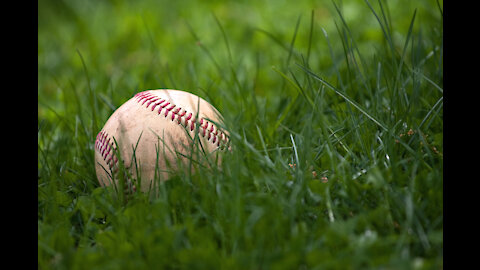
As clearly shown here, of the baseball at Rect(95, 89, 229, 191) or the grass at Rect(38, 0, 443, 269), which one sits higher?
the baseball at Rect(95, 89, 229, 191)

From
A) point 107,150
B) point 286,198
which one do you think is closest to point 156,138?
point 107,150

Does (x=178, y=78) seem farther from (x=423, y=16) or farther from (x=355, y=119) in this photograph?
(x=423, y=16)

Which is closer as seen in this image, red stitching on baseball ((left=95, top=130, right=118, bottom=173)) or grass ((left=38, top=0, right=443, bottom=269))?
grass ((left=38, top=0, right=443, bottom=269))

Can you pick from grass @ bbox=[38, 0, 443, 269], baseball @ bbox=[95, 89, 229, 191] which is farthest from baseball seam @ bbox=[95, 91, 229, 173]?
grass @ bbox=[38, 0, 443, 269]

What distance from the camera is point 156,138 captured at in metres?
2.22

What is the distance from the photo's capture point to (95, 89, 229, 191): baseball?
86.1 inches

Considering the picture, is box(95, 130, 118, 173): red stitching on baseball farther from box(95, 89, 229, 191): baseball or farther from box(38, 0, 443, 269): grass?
box(38, 0, 443, 269): grass

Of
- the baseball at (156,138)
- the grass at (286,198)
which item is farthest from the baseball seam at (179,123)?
the grass at (286,198)

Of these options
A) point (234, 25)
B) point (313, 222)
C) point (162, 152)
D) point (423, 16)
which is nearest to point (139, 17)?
point (234, 25)

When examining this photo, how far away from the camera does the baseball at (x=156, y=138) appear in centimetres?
219

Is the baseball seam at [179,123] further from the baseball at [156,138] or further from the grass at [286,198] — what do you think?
the grass at [286,198]

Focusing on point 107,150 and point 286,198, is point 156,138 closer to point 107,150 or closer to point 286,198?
point 107,150

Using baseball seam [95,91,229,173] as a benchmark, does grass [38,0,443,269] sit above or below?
below

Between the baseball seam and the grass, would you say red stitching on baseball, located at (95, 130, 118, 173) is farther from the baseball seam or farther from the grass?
the grass
